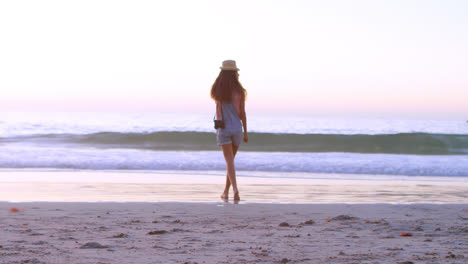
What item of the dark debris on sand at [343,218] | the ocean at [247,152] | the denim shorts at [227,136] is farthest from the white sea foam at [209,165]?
the dark debris on sand at [343,218]

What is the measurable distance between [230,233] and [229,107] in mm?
2561

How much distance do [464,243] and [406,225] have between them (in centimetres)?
75

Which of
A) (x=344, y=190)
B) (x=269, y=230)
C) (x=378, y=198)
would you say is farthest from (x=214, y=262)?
(x=344, y=190)

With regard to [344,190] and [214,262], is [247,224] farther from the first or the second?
[344,190]

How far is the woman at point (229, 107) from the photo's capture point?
5930 mm

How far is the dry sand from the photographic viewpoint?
2869 mm

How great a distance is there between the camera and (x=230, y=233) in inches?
143

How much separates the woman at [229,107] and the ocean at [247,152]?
12.4ft

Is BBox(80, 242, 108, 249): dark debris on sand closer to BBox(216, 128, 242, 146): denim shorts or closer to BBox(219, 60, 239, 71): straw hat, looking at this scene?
BBox(216, 128, 242, 146): denim shorts

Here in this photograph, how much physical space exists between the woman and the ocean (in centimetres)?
378

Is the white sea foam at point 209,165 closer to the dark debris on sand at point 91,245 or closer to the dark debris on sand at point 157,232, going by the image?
the dark debris on sand at point 157,232

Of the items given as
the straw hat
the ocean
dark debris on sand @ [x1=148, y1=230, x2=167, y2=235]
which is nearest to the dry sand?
dark debris on sand @ [x1=148, y1=230, x2=167, y2=235]

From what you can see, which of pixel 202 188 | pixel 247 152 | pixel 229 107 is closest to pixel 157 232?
pixel 229 107

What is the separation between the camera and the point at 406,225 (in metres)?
4.03
